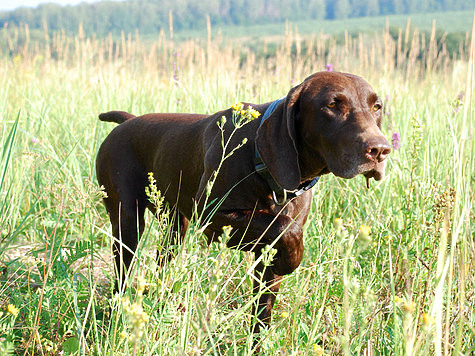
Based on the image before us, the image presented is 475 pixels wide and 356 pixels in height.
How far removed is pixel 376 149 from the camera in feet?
6.77

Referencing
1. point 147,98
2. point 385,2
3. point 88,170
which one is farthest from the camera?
point 385,2

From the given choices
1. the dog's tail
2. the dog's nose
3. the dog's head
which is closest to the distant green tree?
the dog's tail

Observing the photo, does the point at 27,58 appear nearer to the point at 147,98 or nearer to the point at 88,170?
the point at 147,98

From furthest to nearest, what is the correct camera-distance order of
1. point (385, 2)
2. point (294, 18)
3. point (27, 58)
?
point (294, 18)
point (385, 2)
point (27, 58)

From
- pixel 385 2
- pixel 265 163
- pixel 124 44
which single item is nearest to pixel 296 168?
pixel 265 163

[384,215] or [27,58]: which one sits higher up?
[27,58]

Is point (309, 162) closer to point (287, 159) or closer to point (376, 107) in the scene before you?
point (287, 159)

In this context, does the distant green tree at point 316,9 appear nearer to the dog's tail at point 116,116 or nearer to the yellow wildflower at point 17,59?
the yellow wildflower at point 17,59

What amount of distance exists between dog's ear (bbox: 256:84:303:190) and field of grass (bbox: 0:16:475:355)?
32 centimetres

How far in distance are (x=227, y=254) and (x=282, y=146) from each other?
55 centimetres

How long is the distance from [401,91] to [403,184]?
2.53 m

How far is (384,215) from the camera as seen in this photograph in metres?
3.19

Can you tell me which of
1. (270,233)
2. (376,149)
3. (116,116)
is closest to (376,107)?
(376,149)

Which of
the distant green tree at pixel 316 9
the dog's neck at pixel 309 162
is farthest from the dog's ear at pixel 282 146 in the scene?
the distant green tree at pixel 316 9
